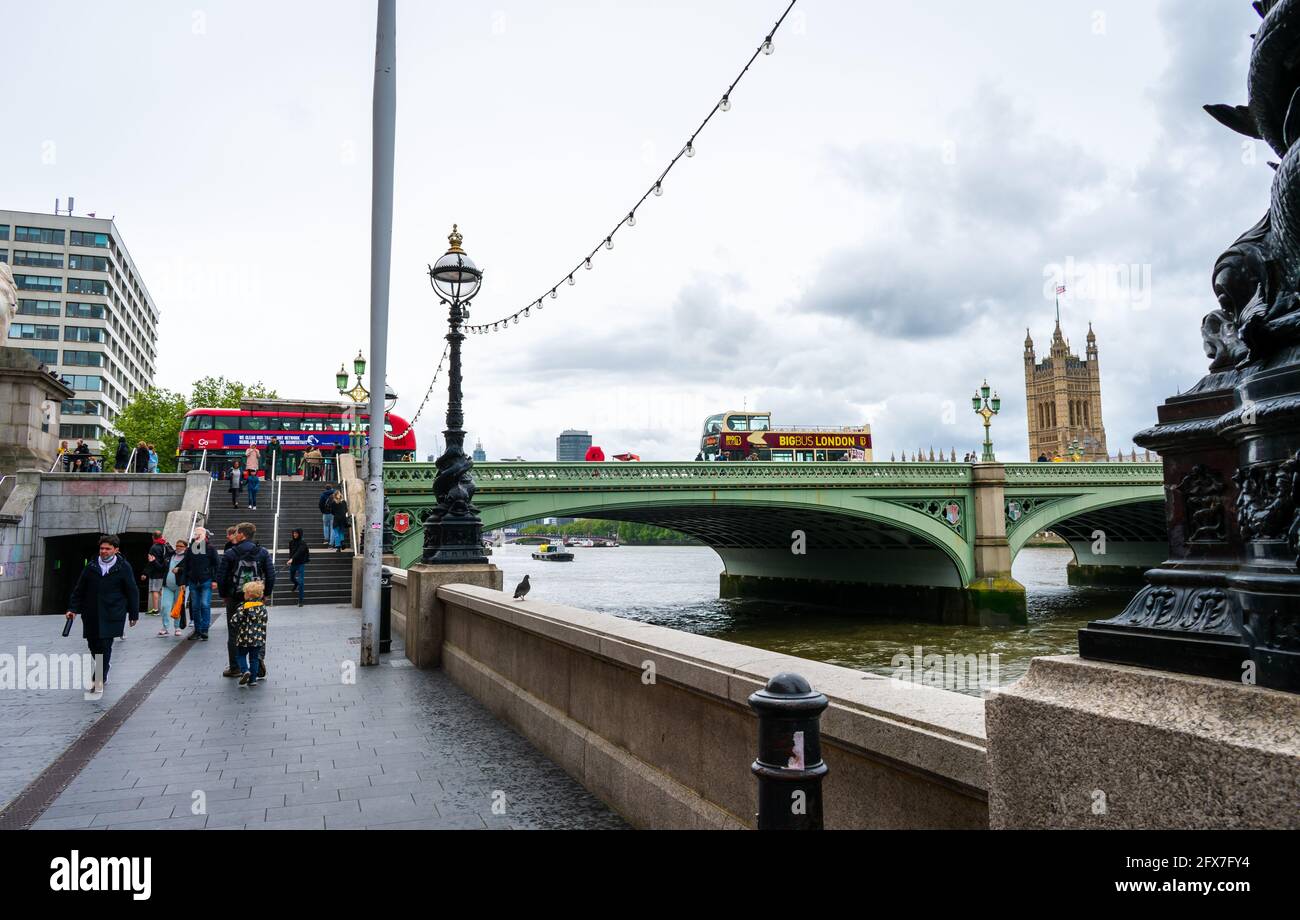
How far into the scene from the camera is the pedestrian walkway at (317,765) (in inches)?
192

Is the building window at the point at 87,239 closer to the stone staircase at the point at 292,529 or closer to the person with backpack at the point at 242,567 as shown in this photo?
the stone staircase at the point at 292,529

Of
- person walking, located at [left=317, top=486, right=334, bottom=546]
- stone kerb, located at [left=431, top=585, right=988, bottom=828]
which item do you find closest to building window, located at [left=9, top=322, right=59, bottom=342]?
person walking, located at [left=317, top=486, right=334, bottom=546]

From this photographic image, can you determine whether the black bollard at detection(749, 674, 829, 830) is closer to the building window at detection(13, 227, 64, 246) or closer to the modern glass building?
the modern glass building

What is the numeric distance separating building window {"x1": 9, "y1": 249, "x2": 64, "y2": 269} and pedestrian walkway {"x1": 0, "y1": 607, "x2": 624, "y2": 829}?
82.1 meters

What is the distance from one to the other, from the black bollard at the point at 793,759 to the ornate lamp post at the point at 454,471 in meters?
8.59

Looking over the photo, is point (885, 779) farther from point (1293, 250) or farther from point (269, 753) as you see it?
point (269, 753)

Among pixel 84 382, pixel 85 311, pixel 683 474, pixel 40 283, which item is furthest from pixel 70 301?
pixel 683 474

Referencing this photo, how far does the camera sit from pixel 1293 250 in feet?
7.11

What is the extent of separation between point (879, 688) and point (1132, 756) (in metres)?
1.20

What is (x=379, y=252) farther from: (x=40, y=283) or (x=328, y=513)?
(x=40, y=283)

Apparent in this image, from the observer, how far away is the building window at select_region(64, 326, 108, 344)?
75938mm

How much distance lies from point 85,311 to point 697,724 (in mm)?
88217

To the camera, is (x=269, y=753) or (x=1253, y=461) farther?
(x=269, y=753)
